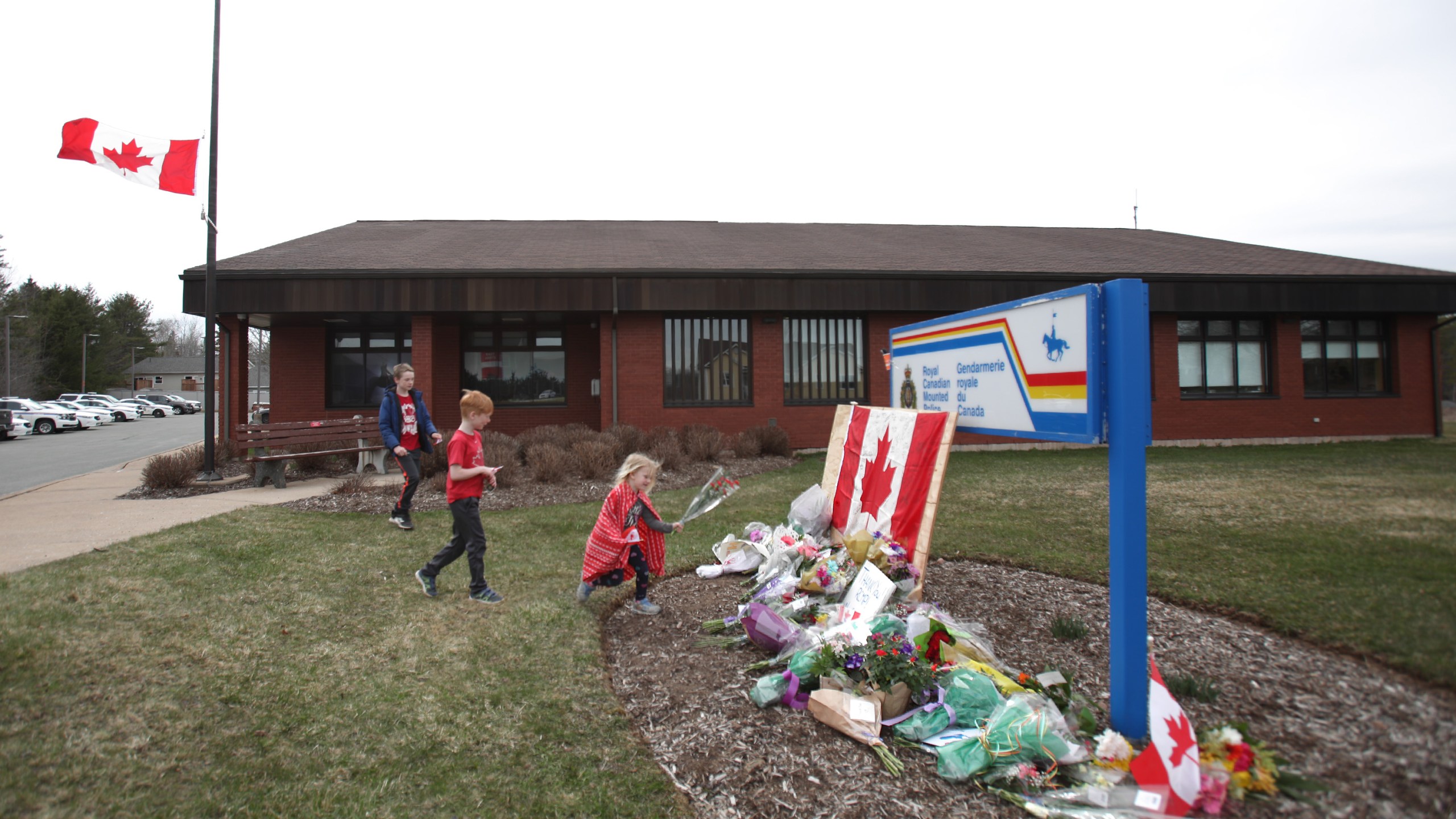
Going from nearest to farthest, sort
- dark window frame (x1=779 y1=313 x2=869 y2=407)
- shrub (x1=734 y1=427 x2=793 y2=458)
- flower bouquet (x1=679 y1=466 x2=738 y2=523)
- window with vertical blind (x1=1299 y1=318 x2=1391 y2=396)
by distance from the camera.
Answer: flower bouquet (x1=679 y1=466 x2=738 y2=523)
shrub (x1=734 y1=427 x2=793 y2=458)
dark window frame (x1=779 y1=313 x2=869 y2=407)
window with vertical blind (x1=1299 y1=318 x2=1391 y2=396)

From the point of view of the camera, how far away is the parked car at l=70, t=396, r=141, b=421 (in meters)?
46.3

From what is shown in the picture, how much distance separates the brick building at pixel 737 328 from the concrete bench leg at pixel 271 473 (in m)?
4.56

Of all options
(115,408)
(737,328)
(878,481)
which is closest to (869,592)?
(878,481)

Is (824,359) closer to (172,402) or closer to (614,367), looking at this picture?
(614,367)

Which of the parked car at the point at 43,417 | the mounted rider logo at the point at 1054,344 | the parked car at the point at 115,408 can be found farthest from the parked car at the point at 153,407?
the mounted rider logo at the point at 1054,344

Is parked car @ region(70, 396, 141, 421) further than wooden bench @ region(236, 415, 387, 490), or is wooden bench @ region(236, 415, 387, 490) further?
parked car @ region(70, 396, 141, 421)

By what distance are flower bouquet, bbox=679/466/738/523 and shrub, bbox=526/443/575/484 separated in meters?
4.73

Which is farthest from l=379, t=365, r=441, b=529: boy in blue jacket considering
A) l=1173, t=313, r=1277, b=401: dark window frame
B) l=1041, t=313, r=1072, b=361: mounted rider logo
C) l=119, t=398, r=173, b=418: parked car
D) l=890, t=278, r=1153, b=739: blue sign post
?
l=119, t=398, r=173, b=418: parked car

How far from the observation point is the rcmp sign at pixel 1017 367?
11.1ft

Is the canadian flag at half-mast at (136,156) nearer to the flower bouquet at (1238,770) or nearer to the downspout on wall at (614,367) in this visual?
the downspout on wall at (614,367)

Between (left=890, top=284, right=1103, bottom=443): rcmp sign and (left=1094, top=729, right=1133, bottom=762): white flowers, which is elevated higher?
(left=890, top=284, right=1103, bottom=443): rcmp sign

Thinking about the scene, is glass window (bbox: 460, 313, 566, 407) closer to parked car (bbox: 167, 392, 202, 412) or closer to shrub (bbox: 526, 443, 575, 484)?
shrub (bbox: 526, 443, 575, 484)

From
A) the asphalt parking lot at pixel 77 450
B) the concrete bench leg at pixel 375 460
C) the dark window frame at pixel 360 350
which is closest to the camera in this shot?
the concrete bench leg at pixel 375 460

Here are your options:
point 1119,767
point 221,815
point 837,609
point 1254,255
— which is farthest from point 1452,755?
point 1254,255
